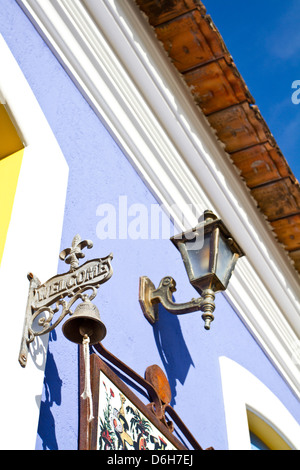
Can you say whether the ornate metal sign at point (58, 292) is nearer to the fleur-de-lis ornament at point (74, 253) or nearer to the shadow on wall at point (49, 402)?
the fleur-de-lis ornament at point (74, 253)

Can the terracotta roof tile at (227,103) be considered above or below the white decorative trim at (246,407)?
above

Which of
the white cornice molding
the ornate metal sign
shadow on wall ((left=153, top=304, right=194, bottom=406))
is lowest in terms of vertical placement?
the ornate metal sign

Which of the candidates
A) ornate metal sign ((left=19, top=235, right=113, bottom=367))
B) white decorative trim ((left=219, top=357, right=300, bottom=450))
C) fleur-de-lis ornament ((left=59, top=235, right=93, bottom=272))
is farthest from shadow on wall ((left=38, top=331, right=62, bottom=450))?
white decorative trim ((left=219, top=357, right=300, bottom=450))

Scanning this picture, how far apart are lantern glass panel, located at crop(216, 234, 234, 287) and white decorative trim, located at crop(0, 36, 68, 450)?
2.58 feet

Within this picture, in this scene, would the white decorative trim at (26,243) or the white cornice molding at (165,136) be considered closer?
the white decorative trim at (26,243)

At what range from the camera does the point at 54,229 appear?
9.52 ft

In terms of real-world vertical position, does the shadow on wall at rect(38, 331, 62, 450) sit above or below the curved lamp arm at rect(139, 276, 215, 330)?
below

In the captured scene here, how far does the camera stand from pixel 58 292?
2521mm

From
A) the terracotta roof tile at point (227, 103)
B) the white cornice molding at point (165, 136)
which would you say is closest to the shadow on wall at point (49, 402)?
the white cornice molding at point (165, 136)

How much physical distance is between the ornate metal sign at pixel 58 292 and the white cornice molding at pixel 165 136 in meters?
1.44

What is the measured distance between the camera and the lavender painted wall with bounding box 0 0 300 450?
3148 millimetres

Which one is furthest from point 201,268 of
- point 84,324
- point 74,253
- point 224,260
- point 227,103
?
point 227,103

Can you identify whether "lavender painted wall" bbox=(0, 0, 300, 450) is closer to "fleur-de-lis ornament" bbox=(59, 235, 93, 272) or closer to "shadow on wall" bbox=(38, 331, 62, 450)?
"shadow on wall" bbox=(38, 331, 62, 450)

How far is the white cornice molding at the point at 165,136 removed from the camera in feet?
12.5
